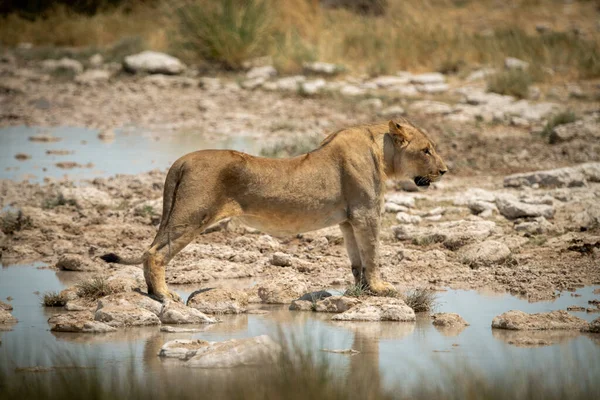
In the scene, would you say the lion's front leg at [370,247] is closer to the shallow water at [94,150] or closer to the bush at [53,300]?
the bush at [53,300]

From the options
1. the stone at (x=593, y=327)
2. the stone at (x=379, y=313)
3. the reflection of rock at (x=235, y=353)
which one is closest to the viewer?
the reflection of rock at (x=235, y=353)

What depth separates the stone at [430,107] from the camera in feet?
69.6

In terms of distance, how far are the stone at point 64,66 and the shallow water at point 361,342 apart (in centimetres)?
1994

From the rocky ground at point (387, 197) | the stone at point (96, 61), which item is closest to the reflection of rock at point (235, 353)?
the rocky ground at point (387, 197)

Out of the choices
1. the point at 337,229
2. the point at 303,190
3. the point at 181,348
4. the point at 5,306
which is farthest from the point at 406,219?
→ the point at 181,348

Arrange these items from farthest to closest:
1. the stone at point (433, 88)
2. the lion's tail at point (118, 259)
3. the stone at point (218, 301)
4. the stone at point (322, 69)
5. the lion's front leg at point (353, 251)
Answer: the stone at point (322, 69), the stone at point (433, 88), the lion's tail at point (118, 259), the lion's front leg at point (353, 251), the stone at point (218, 301)

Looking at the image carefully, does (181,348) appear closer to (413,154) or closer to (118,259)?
(118,259)

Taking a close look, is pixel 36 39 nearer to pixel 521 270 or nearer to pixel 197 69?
pixel 197 69

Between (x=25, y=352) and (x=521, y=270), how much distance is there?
5514mm

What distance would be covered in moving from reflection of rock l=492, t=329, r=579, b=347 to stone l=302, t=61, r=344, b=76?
688 inches

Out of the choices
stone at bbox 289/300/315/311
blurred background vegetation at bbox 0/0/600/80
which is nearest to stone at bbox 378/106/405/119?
blurred background vegetation at bbox 0/0/600/80

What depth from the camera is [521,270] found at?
1078 cm

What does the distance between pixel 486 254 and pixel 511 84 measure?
1210 centimetres

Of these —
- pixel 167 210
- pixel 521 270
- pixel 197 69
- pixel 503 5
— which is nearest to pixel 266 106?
pixel 197 69
